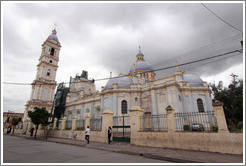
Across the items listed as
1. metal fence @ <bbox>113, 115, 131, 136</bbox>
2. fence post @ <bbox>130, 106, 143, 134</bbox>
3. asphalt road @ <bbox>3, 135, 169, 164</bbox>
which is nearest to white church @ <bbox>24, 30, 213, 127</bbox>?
metal fence @ <bbox>113, 115, 131, 136</bbox>

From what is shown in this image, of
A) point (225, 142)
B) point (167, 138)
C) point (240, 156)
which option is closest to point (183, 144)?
point (167, 138)

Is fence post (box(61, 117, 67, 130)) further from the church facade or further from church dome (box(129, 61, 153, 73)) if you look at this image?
church dome (box(129, 61, 153, 73))

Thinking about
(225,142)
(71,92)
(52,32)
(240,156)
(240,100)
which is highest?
(52,32)

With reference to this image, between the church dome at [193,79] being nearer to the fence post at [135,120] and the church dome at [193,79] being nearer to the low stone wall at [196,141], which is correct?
the fence post at [135,120]

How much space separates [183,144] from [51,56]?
3960cm

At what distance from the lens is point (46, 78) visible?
36781mm

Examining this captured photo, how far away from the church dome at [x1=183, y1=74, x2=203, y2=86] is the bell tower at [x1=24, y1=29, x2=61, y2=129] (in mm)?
31870

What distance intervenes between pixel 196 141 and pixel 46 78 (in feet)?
125

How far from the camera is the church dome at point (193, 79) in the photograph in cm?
2470

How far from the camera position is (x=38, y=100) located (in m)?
34.2

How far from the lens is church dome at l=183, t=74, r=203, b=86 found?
2470 cm

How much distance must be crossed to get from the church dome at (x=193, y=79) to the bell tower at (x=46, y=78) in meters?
31.9

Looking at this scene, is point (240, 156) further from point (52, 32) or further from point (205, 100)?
point (52, 32)

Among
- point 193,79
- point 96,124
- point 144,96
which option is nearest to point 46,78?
point 144,96
